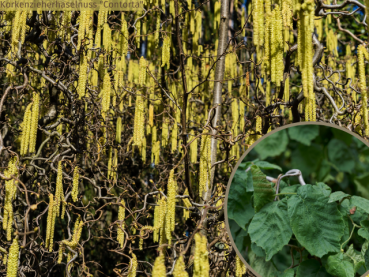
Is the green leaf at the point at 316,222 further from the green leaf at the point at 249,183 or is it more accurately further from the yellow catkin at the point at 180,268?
the yellow catkin at the point at 180,268

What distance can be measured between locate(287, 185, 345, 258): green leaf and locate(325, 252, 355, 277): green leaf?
3 cm

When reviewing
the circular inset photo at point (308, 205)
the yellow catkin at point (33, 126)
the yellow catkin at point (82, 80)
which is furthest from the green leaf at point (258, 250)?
the yellow catkin at point (33, 126)

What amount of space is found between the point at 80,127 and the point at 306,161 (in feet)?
8.92

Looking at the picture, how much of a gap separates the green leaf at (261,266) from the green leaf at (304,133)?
1.80ft

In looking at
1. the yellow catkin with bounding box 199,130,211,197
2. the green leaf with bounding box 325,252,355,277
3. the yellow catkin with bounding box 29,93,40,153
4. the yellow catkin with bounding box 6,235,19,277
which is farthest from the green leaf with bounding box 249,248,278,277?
the yellow catkin with bounding box 29,93,40,153

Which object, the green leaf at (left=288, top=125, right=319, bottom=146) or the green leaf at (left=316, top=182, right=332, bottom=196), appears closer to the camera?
the green leaf at (left=316, top=182, right=332, bottom=196)

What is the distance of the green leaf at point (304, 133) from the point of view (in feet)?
4.99

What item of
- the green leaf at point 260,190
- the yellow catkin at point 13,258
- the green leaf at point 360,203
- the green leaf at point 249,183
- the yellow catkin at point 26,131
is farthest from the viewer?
the yellow catkin at point 26,131

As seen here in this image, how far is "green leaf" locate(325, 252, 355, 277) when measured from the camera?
1348mm

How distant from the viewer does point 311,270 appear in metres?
1.43

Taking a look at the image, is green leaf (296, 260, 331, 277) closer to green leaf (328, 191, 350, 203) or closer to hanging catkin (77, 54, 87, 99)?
green leaf (328, 191, 350, 203)

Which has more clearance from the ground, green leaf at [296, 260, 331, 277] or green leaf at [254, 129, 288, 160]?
green leaf at [254, 129, 288, 160]

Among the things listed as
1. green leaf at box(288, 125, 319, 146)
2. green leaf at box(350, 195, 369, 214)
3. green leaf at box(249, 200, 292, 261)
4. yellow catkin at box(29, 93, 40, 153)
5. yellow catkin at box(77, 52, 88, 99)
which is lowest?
green leaf at box(249, 200, 292, 261)

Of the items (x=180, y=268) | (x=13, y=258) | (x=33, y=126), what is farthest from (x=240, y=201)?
(x=33, y=126)
